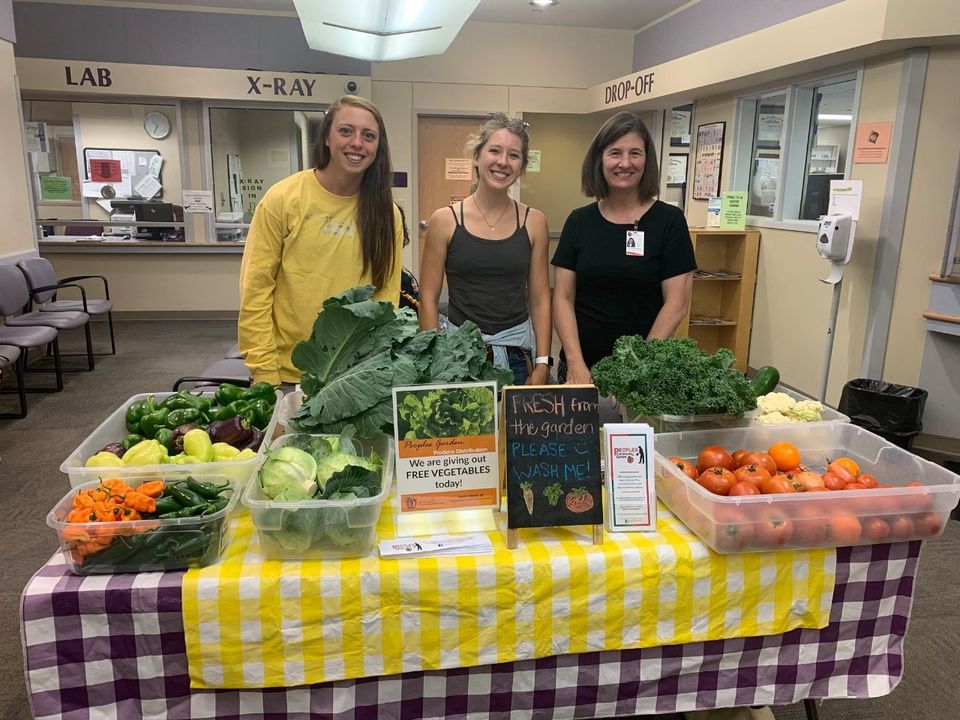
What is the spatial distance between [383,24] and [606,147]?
10.8 feet

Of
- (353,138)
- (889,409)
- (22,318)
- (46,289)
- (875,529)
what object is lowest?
(889,409)

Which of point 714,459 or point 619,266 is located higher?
point 619,266

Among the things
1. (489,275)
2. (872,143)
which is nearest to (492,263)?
(489,275)

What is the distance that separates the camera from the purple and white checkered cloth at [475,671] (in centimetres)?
121

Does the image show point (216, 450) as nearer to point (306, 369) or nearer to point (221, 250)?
point (306, 369)

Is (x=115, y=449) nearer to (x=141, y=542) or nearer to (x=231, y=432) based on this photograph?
(x=231, y=432)

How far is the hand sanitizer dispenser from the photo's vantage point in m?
4.04

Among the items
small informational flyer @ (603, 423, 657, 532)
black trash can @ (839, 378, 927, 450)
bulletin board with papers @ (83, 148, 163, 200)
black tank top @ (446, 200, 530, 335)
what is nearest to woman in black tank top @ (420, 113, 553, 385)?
black tank top @ (446, 200, 530, 335)

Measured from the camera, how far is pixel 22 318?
16.7ft

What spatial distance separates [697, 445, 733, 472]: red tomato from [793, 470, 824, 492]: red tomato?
137mm

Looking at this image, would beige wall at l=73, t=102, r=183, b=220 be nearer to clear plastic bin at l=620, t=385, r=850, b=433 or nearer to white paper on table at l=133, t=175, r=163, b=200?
white paper on table at l=133, t=175, r=163, b=200

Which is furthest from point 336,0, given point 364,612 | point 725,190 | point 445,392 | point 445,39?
point 364,612

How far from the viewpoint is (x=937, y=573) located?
9.16 ft

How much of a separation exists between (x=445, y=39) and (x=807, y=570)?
5.09m
